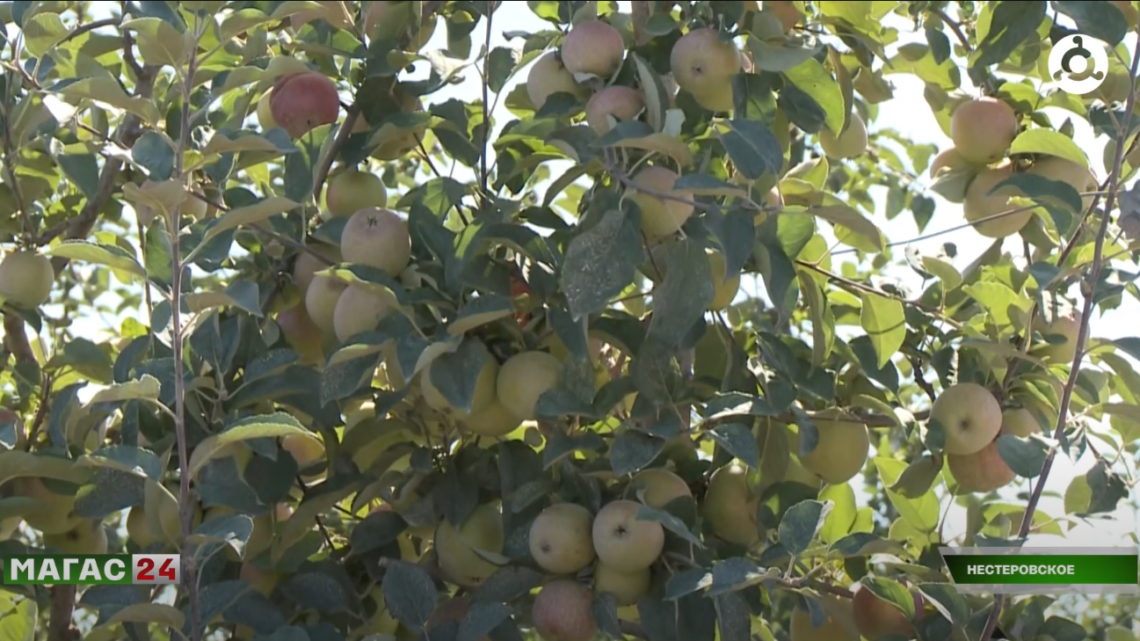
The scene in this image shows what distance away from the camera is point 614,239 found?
4.02 ft

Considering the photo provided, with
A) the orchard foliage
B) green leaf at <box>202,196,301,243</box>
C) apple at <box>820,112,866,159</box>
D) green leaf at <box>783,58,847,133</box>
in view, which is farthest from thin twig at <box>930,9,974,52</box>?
green leaf at <box>202,196,301,243</box>

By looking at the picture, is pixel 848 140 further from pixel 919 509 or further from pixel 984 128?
pixel 919 509

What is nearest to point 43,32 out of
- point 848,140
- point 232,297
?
point 232,297

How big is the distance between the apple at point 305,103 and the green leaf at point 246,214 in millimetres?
365

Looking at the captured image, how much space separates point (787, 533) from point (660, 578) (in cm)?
26

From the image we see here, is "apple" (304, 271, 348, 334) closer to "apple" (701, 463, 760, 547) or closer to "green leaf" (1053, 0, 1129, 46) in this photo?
"apple" (701, 463, 760, 547)

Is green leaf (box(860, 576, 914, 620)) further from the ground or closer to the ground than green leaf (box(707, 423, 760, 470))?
closer to the ground

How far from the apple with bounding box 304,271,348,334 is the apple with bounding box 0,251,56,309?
42 cm

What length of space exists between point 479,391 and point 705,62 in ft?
1.52

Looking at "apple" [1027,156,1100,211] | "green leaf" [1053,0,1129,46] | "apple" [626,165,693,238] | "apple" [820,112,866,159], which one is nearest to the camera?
"green leaf" [1053,0,1129,46]

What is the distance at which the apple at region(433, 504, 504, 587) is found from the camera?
1482 mm

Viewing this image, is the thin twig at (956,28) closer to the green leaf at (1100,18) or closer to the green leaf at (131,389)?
the green leaf at (1100,18)
